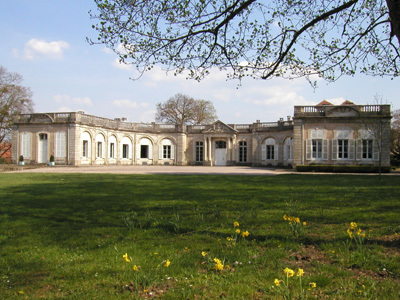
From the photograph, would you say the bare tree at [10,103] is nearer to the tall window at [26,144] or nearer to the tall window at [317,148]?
the tall window at [26,144]

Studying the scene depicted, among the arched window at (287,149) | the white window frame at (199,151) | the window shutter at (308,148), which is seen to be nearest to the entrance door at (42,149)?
the white window frame at (199,151)

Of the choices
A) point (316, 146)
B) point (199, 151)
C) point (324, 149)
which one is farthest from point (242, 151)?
point (324, 149)

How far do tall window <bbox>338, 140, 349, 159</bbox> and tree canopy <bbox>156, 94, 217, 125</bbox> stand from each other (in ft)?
85.8

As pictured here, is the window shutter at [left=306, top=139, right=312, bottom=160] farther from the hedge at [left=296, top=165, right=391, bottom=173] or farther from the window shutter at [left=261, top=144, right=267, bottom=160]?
the window shutter at [left=261, top=144, right=267, bottom=160]

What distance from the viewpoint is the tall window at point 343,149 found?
29309mm

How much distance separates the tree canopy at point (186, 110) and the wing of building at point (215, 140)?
8.89 m

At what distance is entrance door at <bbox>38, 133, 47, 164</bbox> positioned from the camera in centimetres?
3347

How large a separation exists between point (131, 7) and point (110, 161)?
3270 centimetres

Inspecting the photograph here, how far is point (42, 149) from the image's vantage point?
3359 centimetres

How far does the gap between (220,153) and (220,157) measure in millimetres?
514

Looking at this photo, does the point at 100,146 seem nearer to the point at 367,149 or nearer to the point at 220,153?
the point at 220,153

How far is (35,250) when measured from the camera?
175 inches

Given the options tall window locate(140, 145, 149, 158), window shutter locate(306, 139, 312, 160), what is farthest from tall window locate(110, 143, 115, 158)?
window shutter locate(306, 139, 312, 160)

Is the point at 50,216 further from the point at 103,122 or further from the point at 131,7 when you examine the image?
the point at 103,122
